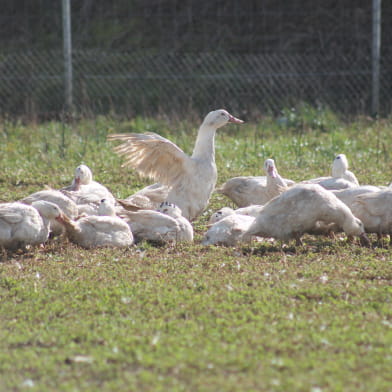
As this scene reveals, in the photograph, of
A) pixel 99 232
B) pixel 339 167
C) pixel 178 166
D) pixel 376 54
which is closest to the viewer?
pixel 99 232

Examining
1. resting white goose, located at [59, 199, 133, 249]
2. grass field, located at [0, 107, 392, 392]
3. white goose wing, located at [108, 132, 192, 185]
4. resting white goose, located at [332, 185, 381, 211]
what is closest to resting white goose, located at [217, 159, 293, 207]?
grass field, located at [0, 107, 392, 392]

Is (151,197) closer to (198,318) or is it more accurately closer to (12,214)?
(12,214)

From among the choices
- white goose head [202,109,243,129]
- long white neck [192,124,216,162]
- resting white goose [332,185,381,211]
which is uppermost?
white goose head [202,109,243,129]

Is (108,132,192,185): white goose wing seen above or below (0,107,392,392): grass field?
above

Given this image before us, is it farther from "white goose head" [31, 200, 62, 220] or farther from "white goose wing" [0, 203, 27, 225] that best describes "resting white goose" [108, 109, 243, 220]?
"white goose wing" [0, 203, 27, 225]

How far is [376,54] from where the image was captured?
14758 mm

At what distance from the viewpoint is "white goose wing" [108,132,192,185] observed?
8.20m

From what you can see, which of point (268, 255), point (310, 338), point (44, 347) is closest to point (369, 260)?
point (268, 255)

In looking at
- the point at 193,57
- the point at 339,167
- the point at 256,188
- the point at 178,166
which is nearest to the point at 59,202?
the point at 178,166

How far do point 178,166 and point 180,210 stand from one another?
830 mm

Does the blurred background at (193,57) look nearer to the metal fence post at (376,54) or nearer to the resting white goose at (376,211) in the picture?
the metal fence post at (376,54)

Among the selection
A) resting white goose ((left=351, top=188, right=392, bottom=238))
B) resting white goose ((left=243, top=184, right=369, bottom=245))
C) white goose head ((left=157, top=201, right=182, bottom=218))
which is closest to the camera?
resting white goose ((left=243, top=184, right=369, bottom=245))

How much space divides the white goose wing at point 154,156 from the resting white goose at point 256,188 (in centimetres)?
76

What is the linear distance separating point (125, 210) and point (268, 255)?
5.45ft
